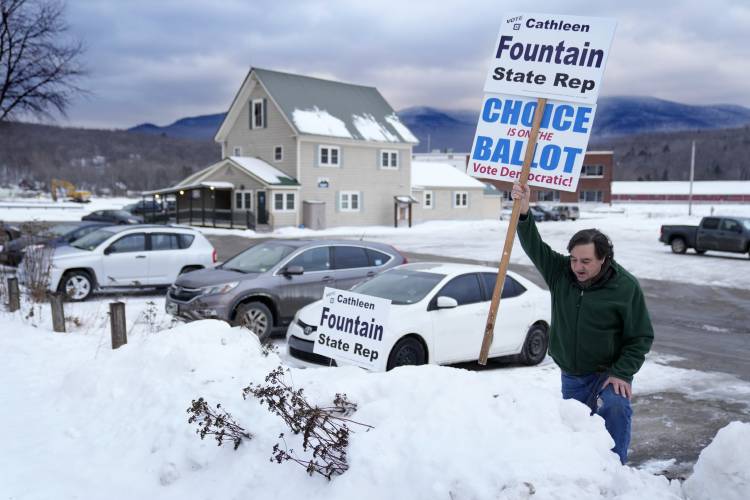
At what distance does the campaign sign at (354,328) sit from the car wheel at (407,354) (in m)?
2.21

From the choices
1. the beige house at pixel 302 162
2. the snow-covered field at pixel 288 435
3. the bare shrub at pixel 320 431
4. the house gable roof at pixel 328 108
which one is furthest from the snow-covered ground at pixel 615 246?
the bare shrub at pixel 320 431

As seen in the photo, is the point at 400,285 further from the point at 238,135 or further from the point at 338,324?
the point at 238,135

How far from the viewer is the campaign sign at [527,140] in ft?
14.6

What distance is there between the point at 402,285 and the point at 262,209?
3292 centimetres

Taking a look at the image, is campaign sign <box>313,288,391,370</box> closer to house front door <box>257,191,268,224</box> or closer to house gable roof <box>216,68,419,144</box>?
house front door <box>257,191,268,224</box>

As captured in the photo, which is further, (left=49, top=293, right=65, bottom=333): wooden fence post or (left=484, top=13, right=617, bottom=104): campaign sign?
(left=49, top=293, right=65, bottom=333): wooden fence post

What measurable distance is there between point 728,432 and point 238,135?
46265mm

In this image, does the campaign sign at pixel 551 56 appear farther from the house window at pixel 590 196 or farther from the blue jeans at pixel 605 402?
the house window at pixel 590 196

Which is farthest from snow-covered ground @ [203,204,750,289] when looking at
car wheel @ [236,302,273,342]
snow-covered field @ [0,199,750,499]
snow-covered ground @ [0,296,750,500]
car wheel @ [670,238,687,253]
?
snow-covered ground @ [0,296,750,500]

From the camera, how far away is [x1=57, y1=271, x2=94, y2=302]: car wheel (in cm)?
1338

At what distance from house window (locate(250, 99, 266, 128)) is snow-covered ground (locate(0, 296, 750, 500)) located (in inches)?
1517

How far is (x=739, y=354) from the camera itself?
10.4m

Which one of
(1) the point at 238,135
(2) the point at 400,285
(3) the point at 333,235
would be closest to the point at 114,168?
(1) the point at 238,135

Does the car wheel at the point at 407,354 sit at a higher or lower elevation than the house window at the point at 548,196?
lower
